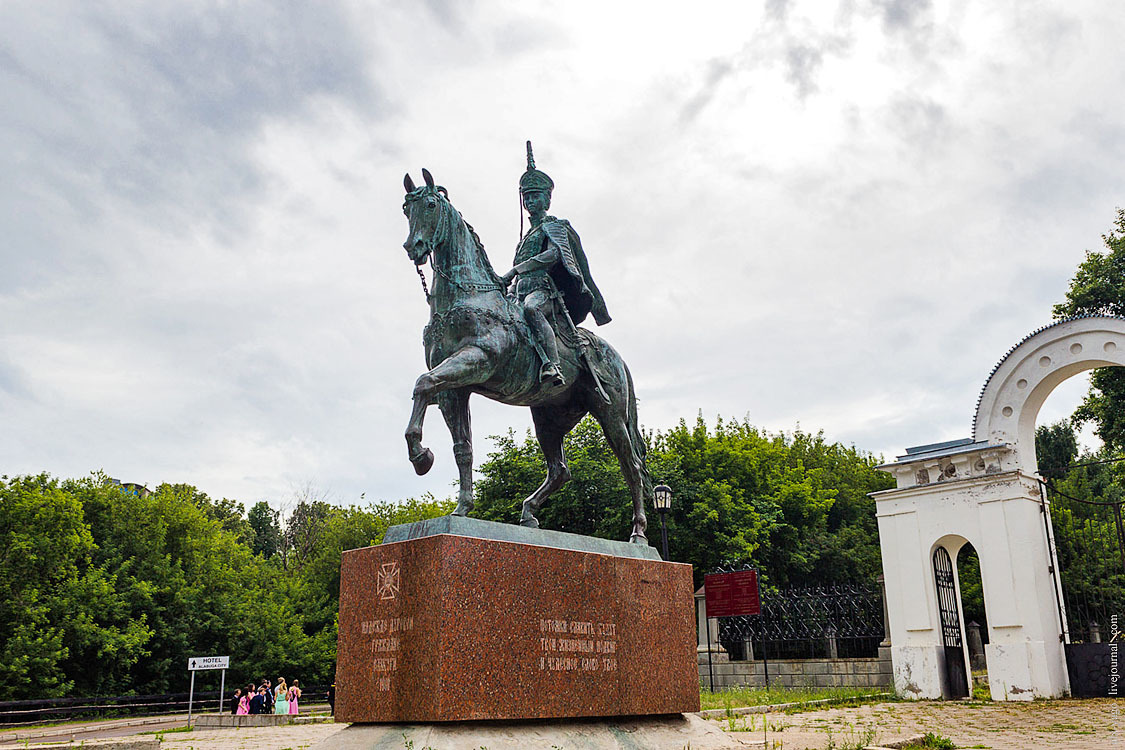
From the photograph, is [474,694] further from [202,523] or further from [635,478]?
[202,523]

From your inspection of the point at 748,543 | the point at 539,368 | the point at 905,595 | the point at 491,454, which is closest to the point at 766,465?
the point at 748,543

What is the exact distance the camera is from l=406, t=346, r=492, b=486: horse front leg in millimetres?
6719

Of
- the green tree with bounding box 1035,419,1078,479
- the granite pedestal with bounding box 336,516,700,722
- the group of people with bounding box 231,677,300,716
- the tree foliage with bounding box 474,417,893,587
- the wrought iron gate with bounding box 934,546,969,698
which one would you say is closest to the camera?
the granite pedestal with bounding box 336,516,700,722

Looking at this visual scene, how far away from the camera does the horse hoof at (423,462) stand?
22.0ft

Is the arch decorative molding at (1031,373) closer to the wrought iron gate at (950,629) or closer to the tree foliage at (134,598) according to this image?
the wrought iron gate at (950,629)

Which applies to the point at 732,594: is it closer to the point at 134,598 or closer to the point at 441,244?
Answer: the point at 441,244

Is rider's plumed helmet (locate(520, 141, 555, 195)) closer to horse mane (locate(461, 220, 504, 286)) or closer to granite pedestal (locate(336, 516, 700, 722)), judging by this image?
horse mane (locate(461, 220, 504, 286))

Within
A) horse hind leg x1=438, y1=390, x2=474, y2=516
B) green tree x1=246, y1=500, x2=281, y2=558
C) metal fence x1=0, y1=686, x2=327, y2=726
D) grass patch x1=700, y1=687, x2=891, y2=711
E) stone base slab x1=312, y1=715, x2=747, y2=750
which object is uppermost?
green tree x1=246, y1=500, x2=281, y2=558

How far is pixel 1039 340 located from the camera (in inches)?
699

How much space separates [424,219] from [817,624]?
17.7 metres

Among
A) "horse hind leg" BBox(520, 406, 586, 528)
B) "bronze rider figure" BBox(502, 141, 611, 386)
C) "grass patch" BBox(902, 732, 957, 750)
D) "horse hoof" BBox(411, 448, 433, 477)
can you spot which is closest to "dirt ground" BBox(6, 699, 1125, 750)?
"grass patch" BBox(902, 732, 957, 750)

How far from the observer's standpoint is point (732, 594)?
21.3 metres

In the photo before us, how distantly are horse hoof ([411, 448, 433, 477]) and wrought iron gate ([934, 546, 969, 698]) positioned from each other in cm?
1506

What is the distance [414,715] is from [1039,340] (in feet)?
53.0
